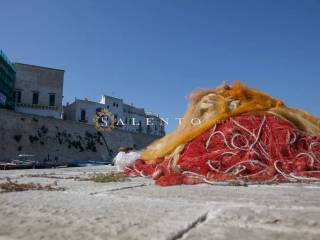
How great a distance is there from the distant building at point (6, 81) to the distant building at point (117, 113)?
10.8m

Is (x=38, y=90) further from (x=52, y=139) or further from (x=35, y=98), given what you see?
(x=52, y=139)

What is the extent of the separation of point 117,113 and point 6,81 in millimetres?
22431

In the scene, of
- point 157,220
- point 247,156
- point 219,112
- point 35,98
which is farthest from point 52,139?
A: point 157,220

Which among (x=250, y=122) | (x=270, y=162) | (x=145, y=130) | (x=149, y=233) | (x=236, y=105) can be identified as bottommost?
(x=149, y=233)

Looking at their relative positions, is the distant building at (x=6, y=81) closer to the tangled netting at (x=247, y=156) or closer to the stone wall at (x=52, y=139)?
the stone wall at (x=52, y=139)

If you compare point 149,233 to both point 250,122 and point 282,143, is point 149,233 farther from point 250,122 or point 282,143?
point 250,122

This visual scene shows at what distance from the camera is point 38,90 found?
45062 millimetres

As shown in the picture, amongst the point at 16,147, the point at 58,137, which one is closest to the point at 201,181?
the point at 16,147

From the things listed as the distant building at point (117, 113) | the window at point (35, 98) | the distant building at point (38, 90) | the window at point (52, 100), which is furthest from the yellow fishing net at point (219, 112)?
the distant building at point (117, 113)

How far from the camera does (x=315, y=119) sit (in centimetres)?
729

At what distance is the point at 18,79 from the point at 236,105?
1634 inches

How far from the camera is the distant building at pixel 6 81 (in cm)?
3859

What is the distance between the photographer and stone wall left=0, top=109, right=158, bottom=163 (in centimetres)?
3045

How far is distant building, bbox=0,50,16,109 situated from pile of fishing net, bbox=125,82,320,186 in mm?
34754
